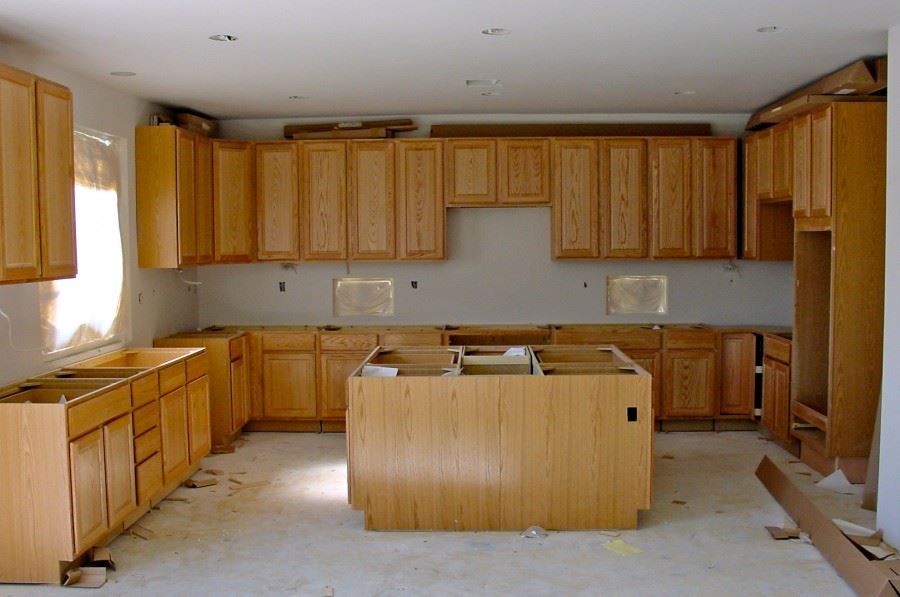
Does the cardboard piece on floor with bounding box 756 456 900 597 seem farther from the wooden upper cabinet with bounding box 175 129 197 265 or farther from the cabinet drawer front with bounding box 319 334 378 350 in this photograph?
the wooden upper cabinet with bounding box 175 129 197 265

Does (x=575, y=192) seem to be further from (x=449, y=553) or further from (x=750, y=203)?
(x=449, y=553)

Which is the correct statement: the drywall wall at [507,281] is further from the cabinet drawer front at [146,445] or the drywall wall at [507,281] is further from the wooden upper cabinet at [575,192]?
the cabinet drawer front at [146,445]

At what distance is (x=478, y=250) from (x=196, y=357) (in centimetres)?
263

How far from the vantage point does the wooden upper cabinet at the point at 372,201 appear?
6.83 m

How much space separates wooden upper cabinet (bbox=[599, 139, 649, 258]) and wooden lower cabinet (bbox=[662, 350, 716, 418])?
941 mm

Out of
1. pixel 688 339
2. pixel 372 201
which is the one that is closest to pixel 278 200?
pixel 372 201

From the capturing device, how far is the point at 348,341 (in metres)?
6.80

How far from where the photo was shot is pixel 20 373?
454 cm

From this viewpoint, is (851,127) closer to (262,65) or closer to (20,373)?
(262,65)

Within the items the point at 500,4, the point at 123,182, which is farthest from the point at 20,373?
the point at 500,4

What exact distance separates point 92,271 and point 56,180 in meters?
A: 1.26

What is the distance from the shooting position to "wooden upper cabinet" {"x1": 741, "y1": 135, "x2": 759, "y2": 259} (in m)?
6.59

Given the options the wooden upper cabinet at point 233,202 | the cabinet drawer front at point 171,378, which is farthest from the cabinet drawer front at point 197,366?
the wooden upper cabinet at point 233,202

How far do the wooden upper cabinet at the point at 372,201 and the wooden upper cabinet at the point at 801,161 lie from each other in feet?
9.86
